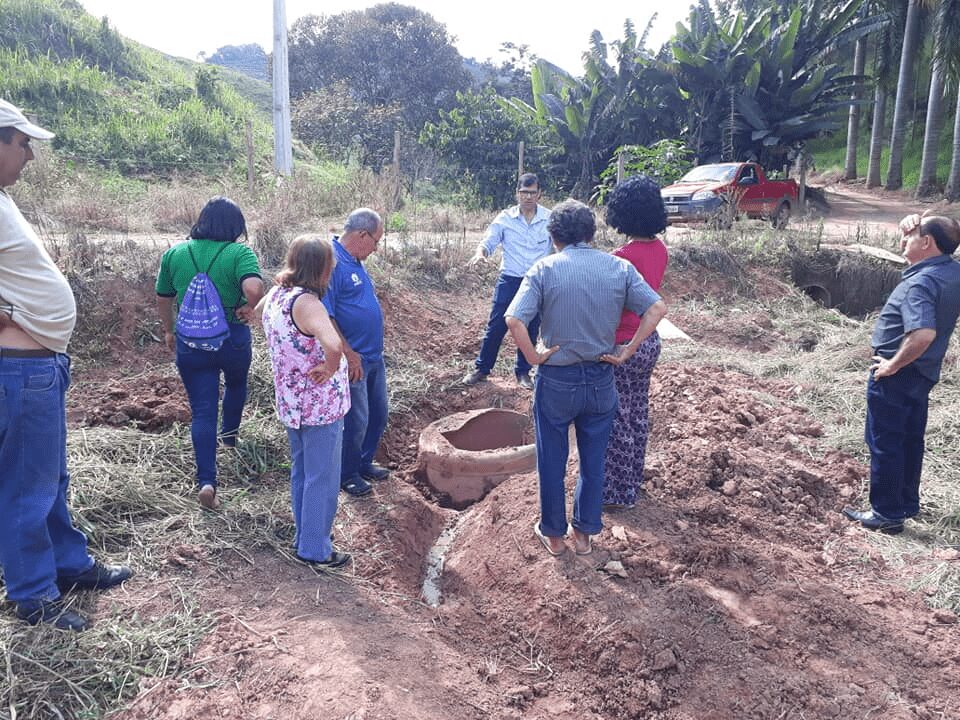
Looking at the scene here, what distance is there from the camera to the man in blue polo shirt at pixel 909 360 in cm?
378

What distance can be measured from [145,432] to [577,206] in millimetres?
3523

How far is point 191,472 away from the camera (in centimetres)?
452

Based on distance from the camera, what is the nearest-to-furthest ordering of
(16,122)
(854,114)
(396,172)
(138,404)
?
(16,122), (138,404), (396,172), (854,114)

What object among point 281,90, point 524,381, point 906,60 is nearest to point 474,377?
point 524,381

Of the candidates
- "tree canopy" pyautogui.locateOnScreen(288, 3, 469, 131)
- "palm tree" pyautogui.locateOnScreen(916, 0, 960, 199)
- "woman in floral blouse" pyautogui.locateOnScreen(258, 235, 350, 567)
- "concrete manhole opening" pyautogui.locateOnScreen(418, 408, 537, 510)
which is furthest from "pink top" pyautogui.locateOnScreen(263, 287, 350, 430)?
"tree canopy" pyautogui.locateOnScreen(288, 3, 469, 131)

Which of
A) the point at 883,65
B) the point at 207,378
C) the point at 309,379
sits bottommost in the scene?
the point at 207,378

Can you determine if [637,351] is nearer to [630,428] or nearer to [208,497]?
[630,428]

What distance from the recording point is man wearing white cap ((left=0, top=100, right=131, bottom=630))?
2.62 metres

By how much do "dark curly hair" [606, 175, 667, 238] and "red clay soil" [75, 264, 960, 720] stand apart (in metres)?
1.62

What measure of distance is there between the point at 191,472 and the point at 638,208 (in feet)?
10.4

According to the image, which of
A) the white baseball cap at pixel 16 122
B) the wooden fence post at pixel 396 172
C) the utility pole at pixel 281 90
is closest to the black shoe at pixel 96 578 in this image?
the white baseball cap at pixel 16 122

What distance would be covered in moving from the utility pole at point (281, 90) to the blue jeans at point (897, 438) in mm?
12750

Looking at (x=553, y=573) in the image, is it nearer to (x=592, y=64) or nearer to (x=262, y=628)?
(x=262, y=628)

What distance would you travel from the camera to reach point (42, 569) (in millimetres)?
2830
